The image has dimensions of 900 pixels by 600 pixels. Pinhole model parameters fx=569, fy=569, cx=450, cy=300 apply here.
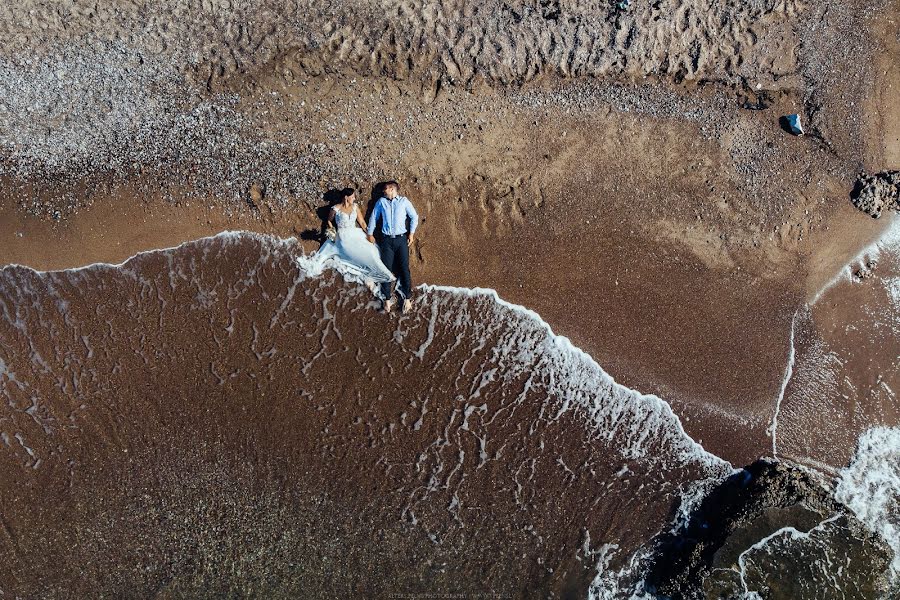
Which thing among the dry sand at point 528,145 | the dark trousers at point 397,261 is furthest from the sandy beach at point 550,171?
the dark trousers at point 397,261

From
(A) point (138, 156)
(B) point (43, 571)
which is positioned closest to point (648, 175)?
(A) point (138, 156)

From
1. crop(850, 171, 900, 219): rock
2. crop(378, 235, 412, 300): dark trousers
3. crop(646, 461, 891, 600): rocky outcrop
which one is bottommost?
crop(646, 461, 891, 600): rocky outcrop

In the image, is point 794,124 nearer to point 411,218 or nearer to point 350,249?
point 411,218

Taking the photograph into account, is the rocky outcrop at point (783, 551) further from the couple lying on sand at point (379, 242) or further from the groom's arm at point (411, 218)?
the groom's arm at point (411, 218)

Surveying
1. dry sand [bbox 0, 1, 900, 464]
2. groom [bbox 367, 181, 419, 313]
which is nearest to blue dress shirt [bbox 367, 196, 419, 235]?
groom [bbox 367, 181, 419, 313]

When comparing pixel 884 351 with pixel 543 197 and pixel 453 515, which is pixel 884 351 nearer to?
pixel 543 197

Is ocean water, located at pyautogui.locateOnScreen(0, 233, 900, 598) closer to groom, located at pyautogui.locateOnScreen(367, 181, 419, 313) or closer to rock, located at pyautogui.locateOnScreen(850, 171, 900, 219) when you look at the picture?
groom, located at pyautogui.locateOnScreen(367, 181, 419, 313)

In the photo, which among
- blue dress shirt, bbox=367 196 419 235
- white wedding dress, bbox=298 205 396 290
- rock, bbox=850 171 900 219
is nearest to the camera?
blue dress shirt, bbox=367 196 419 235
